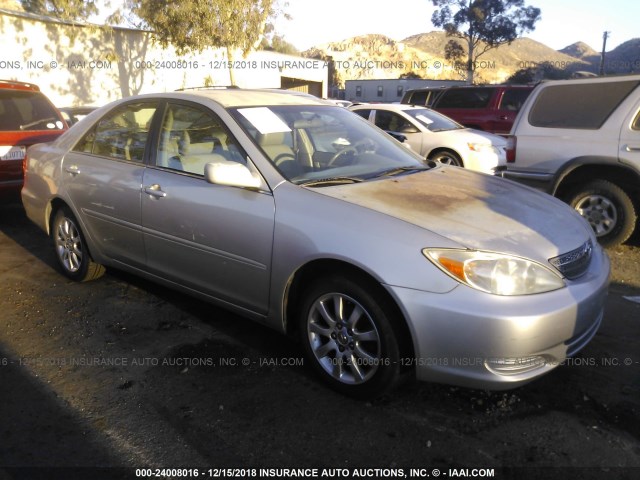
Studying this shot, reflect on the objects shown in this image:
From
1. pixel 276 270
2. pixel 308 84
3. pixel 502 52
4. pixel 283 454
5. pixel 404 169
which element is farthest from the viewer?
pixel 502 52

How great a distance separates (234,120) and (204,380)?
163 cm

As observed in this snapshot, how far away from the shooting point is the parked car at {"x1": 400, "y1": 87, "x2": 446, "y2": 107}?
13742 millimetres

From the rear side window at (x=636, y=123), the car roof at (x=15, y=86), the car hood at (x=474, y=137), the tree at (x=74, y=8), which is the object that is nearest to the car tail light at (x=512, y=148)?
the rear side window at (x=636, y=123)

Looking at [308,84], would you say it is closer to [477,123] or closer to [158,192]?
[477,123]

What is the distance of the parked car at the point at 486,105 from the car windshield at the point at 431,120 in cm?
261

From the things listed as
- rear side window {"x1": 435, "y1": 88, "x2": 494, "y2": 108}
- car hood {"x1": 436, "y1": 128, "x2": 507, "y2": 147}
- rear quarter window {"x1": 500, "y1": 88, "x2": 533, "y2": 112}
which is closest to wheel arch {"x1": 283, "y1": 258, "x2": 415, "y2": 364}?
car hood {"x1": 436, "y1": 128, "x2": 507, "y2": 147}

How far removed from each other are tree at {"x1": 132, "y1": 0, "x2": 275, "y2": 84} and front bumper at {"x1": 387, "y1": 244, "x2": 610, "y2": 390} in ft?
57.1

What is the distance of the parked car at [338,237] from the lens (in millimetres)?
2617

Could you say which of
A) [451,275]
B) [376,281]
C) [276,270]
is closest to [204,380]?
[276,270]

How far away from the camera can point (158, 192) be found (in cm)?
373

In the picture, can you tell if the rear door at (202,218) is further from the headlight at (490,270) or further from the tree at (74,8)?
the tree at (74,8)

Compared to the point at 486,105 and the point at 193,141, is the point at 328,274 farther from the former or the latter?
the point at 486,105

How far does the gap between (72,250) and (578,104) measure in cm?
534

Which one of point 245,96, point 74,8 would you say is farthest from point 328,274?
point 74,8
